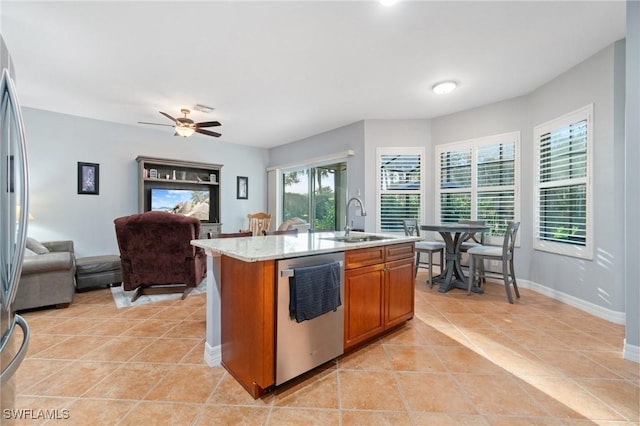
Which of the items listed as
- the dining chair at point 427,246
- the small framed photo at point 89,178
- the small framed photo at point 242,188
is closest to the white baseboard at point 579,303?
the dining chair at point 427,246

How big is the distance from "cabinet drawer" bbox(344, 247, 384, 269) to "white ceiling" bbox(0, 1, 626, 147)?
1931mm

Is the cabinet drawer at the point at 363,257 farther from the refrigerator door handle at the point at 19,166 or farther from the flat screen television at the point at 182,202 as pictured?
the flat screen television at the point at 182,202

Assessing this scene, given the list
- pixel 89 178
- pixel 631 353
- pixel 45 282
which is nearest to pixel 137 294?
pixel 45 282

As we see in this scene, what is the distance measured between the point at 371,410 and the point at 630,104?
2818mm

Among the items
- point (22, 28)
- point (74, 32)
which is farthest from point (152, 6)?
point (22, 28)

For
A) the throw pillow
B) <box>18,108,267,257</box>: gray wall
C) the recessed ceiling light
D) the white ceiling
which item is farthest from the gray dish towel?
<box>18,108,267,257</box>: gray wall

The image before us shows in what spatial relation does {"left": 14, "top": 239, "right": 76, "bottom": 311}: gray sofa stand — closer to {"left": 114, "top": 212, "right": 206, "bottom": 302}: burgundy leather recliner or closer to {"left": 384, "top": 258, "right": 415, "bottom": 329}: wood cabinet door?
{"left": 114, "top": 212, "right": 206, "bottom": 302}: burgundy leather recliner

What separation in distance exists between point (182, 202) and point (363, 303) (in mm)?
4796

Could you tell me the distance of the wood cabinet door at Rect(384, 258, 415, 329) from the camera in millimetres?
2371

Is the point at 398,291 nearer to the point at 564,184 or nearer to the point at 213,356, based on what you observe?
the point at 213,356

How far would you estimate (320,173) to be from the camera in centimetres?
601

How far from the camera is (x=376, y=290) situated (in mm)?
2250

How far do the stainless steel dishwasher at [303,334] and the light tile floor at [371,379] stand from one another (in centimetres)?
14

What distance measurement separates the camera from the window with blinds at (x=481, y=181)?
406 centimetres
